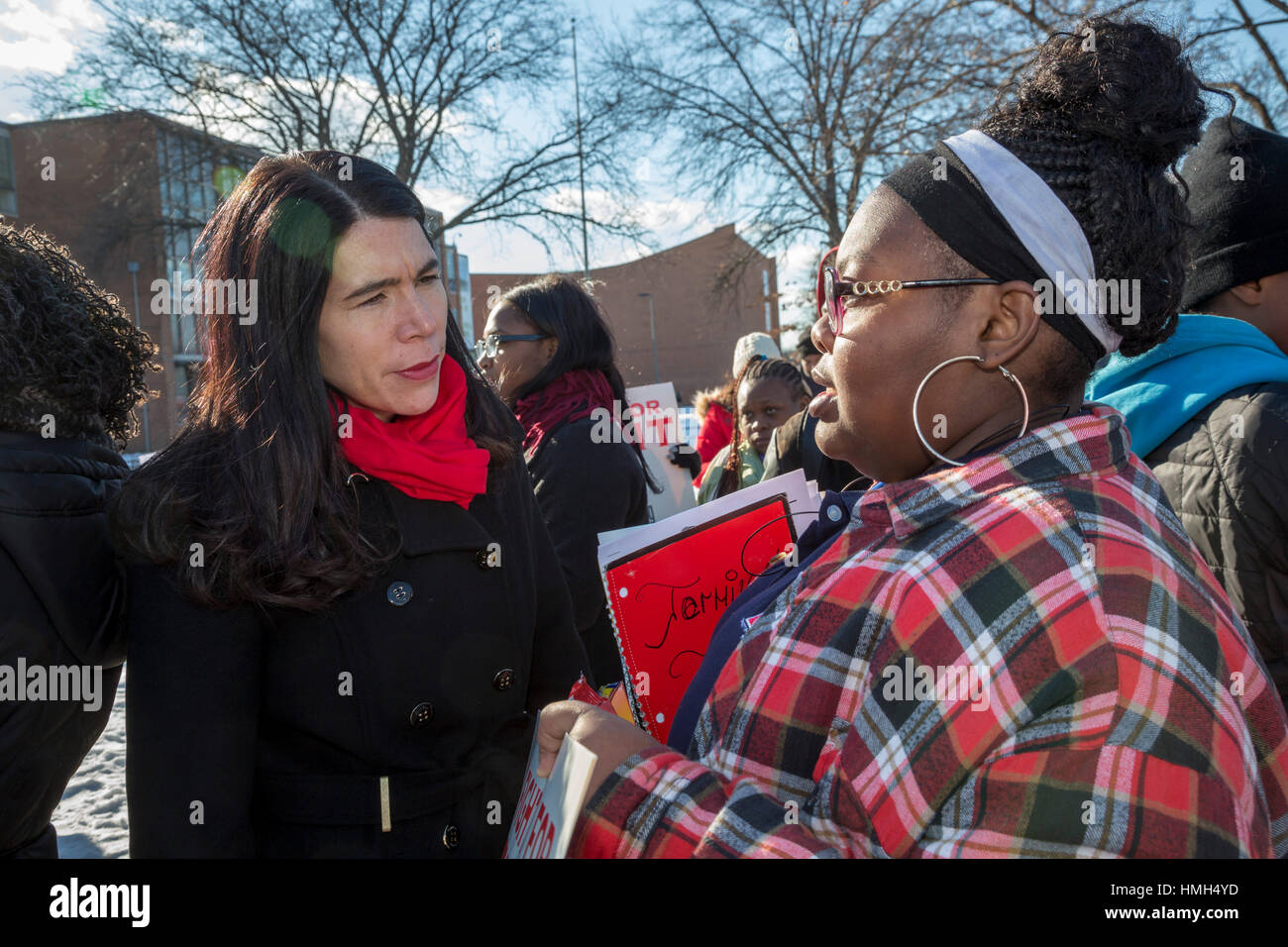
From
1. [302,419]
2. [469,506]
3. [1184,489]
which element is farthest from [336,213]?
[1184,489]

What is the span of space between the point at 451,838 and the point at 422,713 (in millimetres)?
253

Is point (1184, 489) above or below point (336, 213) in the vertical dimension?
below

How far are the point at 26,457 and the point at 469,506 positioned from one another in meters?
0.84

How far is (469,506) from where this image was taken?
79.6 inches

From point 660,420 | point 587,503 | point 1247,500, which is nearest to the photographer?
point 1247,500

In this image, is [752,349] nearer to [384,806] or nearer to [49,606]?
[384,806]

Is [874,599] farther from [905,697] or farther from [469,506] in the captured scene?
[469,506]

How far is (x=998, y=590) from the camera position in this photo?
1076 mm

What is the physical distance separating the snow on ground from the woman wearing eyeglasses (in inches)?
117

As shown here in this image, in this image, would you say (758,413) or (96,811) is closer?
(96,811)
